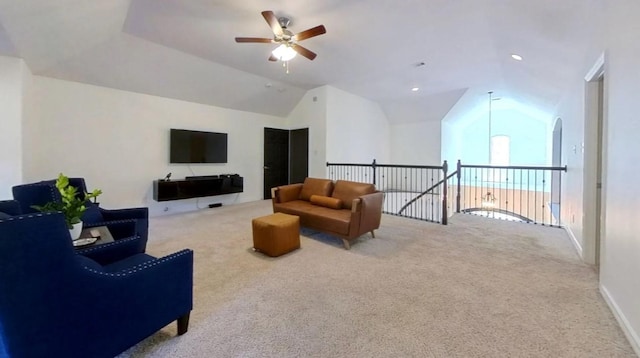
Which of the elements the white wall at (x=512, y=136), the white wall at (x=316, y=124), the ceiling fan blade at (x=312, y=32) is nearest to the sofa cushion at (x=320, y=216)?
the ceiling fan blade at (x=312, y=32)

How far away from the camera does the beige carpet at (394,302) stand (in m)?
1.72

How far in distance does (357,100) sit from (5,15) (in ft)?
21.4

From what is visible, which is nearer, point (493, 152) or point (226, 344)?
point (226, 344)

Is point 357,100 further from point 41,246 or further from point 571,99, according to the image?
point 41,246

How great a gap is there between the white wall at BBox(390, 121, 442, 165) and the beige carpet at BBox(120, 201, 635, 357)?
5020mm

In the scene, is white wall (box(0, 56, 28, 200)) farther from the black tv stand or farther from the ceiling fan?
the ceiling fan

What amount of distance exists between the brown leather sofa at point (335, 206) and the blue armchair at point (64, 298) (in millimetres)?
2203

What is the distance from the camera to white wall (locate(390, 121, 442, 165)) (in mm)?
8531

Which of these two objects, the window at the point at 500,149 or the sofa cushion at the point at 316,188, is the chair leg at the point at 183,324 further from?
the window at the point at 500,149

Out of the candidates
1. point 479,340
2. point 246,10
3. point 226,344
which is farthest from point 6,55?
point 479,340

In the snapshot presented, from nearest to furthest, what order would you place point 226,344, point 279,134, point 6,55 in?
point 226,344 → point 6,55 → point 279,134

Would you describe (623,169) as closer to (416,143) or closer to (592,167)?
(592,167)

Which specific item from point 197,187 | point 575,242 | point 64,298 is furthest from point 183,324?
point 575,242

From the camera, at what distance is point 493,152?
10.4m
